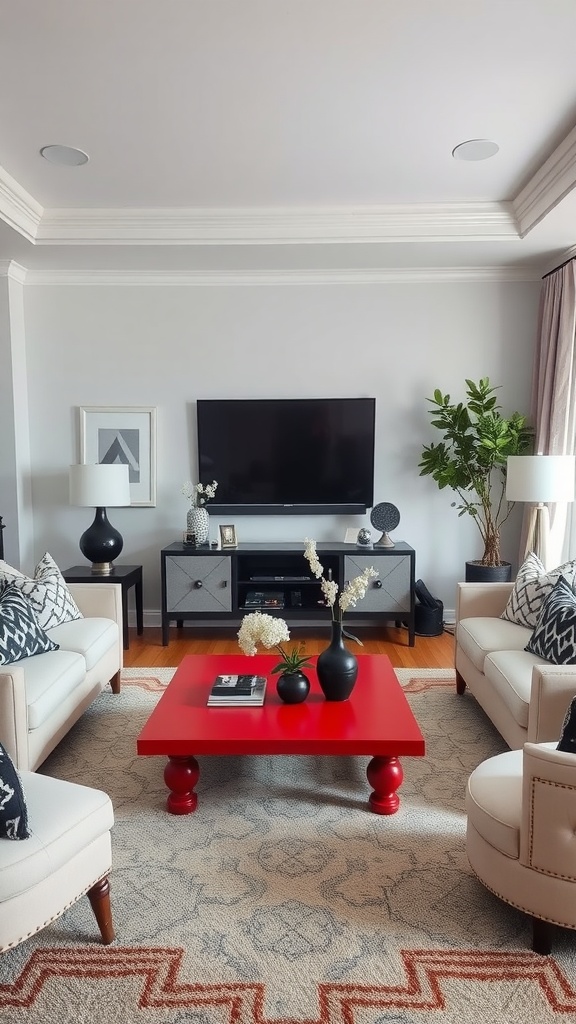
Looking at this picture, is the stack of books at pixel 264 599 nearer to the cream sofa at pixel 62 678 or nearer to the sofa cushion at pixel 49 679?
the cream sofa at pixel 62 678

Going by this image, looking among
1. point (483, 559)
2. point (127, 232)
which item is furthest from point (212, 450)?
point (483, 559)

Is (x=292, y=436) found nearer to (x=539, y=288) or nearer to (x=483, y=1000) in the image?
(x=539, y=288)

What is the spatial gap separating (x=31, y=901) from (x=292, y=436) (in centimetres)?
360

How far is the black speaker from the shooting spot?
4.60m

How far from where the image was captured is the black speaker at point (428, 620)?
4.60 metres

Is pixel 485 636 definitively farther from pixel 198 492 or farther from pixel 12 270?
pixel 12 270

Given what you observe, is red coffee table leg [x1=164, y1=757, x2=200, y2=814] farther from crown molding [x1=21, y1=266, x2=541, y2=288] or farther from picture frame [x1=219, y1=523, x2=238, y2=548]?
crown molding [x1=21, y1=266, x2=541, y2=288]

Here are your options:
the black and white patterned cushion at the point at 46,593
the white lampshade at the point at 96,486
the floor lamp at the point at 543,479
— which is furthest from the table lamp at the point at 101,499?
the floor lamp at the point at 543,479

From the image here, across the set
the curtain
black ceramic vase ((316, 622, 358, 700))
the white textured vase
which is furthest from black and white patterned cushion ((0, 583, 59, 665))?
the curtain

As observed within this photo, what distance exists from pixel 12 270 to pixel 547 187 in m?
3.41

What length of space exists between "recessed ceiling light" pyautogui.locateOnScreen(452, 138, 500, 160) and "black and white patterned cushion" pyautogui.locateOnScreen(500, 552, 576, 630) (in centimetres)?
202

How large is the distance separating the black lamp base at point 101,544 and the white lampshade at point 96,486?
0.16 meters

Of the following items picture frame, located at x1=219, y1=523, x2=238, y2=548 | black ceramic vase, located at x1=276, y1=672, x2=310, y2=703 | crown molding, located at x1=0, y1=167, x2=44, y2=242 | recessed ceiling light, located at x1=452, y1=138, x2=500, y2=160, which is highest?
recessed ceiling light, located at x1=452, y1=138, x2=500, y2=160

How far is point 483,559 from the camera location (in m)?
4.53
